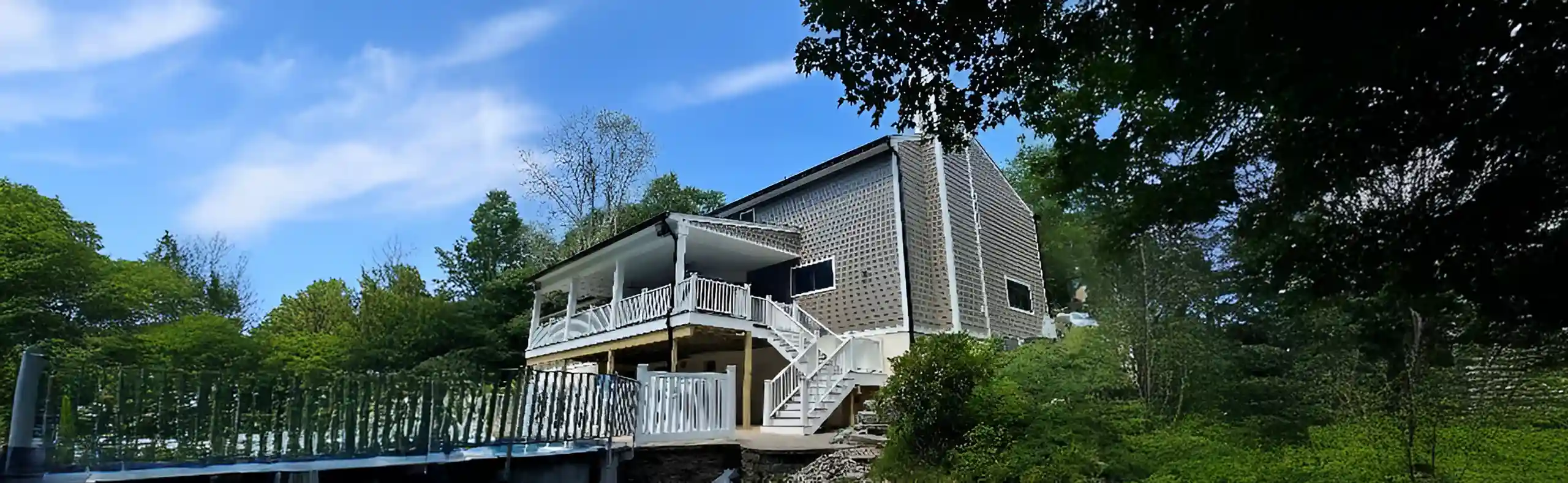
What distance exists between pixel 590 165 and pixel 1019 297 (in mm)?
18328

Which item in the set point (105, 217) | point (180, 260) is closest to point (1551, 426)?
point (105, 217)

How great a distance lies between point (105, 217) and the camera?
22094 millimetres

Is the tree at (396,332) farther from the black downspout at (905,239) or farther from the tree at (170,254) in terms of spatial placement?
the black downspout at (905,239)

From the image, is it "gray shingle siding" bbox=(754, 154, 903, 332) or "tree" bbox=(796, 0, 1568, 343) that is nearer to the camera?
"tree" bbox=(796, 0, 1568, 343)

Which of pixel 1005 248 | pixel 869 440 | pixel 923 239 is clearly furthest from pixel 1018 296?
pixel 869 440

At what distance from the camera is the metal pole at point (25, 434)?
13.2 feet

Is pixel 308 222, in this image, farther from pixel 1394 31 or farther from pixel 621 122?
pixel 1394 31

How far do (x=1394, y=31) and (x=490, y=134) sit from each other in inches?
829

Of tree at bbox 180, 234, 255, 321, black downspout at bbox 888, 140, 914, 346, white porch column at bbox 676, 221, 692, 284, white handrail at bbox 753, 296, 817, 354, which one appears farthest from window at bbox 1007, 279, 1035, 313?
tree at bbox 180, 234, 255, 321

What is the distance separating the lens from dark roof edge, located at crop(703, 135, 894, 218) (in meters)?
15.6

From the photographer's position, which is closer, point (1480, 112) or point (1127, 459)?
point (1480, 112)

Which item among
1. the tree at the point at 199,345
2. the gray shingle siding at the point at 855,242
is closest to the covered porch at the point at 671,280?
the gray shingle siding at the point at 855,242

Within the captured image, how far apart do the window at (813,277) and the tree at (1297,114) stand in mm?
10782

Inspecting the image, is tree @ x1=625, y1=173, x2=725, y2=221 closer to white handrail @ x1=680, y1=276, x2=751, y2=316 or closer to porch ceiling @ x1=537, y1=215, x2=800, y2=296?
porch ceiling @ x1=537, y1=215, x2=800, y2=296
